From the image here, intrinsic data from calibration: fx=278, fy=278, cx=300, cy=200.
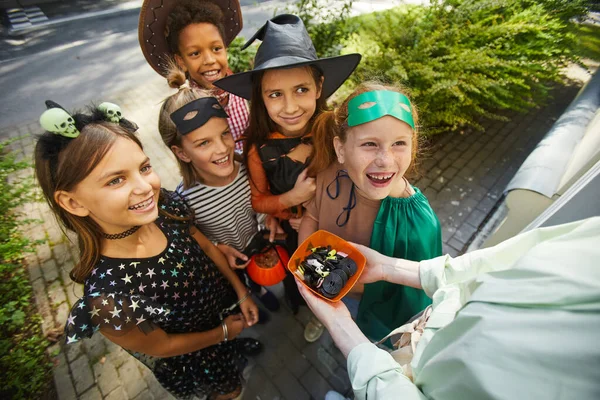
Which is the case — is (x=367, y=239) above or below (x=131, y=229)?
below

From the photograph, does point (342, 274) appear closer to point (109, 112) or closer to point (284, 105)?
point (284, 105)

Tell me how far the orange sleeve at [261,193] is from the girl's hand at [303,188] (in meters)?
0.18

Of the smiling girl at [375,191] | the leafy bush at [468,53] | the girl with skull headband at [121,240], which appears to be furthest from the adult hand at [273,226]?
the leafy bush at [468,53]

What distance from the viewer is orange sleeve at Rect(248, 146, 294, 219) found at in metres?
2.10

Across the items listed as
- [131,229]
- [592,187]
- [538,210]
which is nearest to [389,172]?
[592,187]

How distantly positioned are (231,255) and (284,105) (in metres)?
1.30

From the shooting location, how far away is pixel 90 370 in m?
2.73

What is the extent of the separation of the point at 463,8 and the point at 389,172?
15.3ft

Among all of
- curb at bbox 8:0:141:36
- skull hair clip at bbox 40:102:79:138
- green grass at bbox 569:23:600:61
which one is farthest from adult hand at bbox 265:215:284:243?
curb at bbox 8:0:141:36

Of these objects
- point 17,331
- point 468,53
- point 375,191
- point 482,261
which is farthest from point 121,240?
point 468,53

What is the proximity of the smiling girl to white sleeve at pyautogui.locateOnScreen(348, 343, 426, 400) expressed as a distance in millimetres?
744

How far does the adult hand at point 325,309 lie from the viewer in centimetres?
140

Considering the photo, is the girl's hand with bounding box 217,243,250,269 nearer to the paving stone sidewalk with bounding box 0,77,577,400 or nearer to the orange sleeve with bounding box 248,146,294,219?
the orange sleeve with bounding box 248,146,294,219

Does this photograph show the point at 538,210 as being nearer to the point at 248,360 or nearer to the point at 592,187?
the point at 592,187
